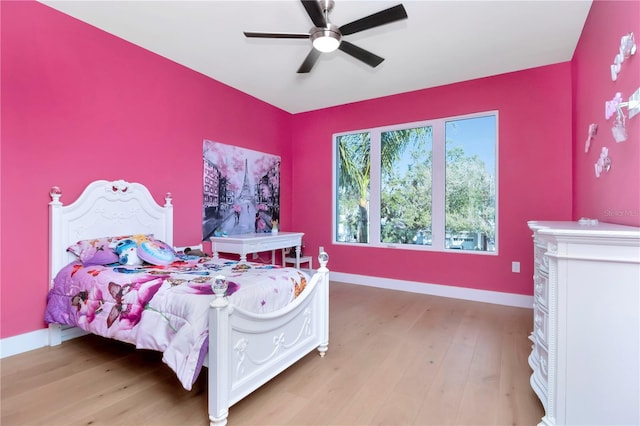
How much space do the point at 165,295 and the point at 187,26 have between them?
2.38m

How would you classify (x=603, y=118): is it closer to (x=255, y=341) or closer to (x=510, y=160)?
(x=510, y=160)

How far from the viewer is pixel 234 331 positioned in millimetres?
1574

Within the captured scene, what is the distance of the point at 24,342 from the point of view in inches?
92.1

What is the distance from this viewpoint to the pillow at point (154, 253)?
8.18 feet

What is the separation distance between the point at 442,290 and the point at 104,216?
3832 mm

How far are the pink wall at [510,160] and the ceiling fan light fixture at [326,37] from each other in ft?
7.22

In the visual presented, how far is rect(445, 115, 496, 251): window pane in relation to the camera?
147 inches

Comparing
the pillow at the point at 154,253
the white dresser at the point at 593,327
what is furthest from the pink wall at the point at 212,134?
the pillow at the point at 154,253

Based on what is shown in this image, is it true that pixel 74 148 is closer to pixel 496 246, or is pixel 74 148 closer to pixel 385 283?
pixel 385 283

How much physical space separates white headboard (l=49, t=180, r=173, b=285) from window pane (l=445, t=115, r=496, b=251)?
3372mm

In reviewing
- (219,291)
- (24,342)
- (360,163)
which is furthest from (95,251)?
(360,163)

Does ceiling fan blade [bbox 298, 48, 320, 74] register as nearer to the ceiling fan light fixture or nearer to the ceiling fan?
the ceiling fan

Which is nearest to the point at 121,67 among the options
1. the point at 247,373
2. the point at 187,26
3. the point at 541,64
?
the point at 187,26

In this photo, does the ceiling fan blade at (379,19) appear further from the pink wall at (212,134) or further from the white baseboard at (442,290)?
the white baseboard at (442,290)
